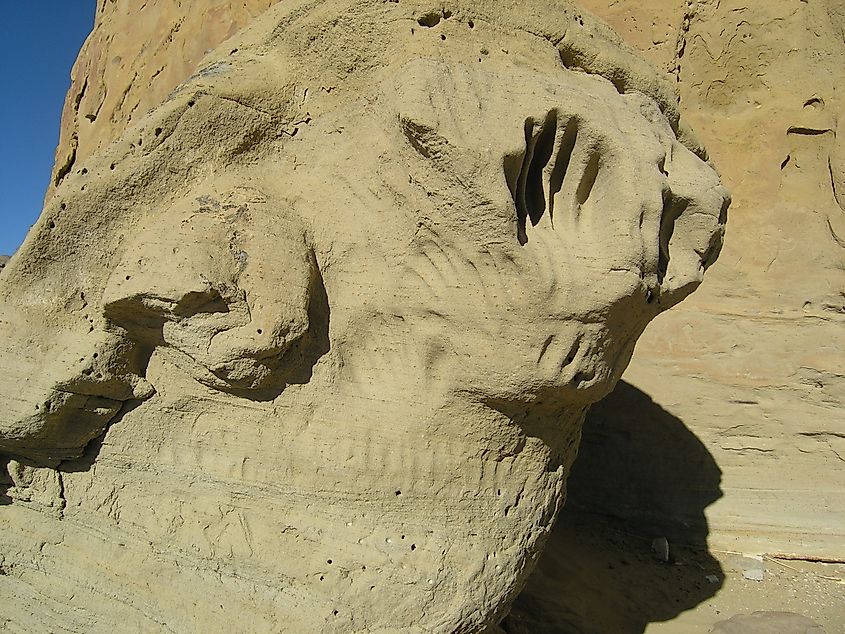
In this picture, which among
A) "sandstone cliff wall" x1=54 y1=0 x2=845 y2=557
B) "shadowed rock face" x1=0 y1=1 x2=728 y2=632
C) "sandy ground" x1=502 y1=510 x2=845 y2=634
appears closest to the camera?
"shadowed rock face" x1=0 y1=1 x2=728 y2=632

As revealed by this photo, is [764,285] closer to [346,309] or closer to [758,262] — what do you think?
[758,262]

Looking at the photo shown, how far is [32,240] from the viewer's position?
1848mm

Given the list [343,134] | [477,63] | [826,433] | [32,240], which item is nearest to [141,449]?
[32,240]

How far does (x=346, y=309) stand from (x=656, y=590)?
6.51ft

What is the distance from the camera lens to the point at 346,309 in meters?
1.80

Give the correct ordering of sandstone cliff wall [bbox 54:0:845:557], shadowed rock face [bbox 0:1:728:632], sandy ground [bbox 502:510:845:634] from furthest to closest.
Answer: sandstone cliff wall [bbox 54:0:845:557] < sandy ground [bbox 502:510:845:634] < shadowed rock face [bbox 0:1:728:632]

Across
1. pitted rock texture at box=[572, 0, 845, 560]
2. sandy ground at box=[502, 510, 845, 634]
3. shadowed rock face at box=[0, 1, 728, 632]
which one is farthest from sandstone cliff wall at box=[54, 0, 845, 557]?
shadowed rock face at box=[0, 1, 728, 632]

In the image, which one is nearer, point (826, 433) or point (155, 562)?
point (155, 562)

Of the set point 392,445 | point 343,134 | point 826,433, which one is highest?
point 343,134

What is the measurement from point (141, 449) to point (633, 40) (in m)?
3.13

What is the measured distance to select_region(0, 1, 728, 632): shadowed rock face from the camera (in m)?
1.63

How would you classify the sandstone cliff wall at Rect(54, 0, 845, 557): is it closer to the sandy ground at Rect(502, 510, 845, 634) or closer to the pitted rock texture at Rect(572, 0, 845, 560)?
the pitted rock texture at Rect(572, 0, 845, 560)

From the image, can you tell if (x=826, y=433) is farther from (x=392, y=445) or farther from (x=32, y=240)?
(x=32, y=240)

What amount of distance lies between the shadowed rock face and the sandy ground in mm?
939
